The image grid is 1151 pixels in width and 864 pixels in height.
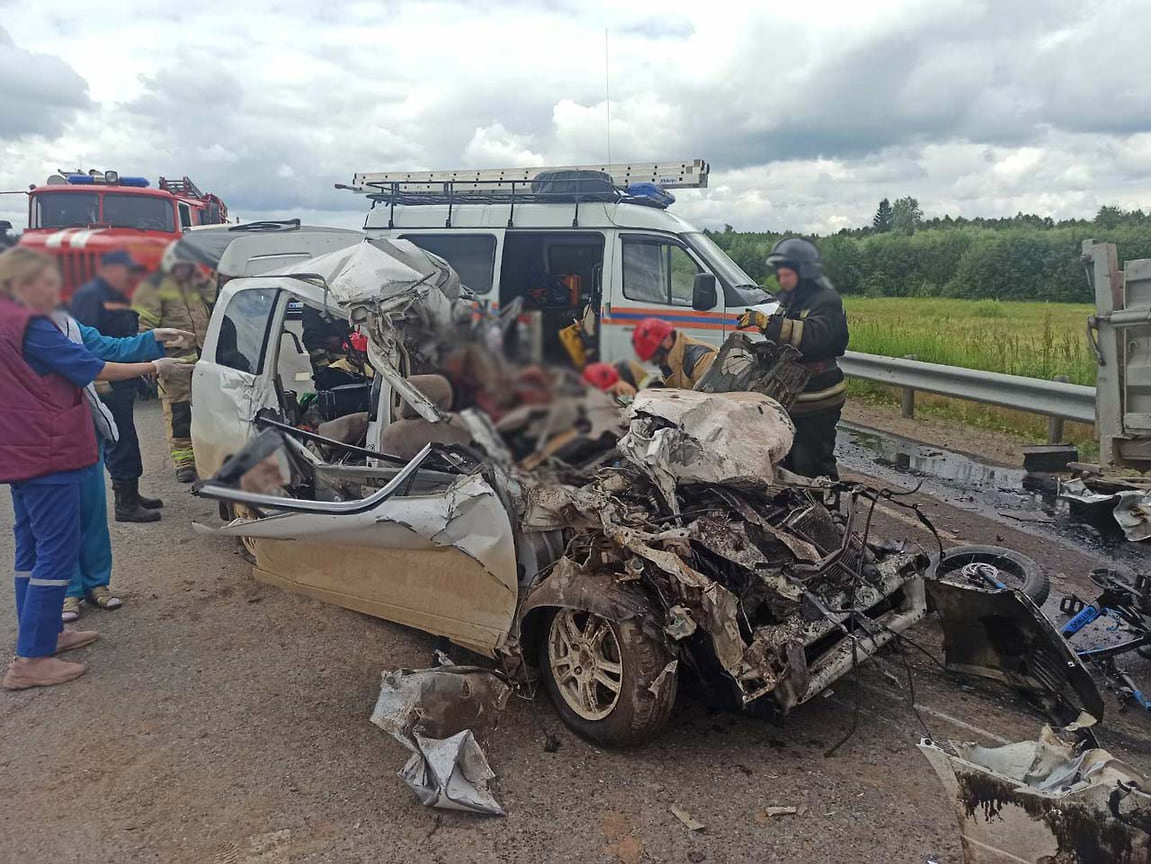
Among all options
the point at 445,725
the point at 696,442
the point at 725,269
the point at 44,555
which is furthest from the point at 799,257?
the point at 44,555

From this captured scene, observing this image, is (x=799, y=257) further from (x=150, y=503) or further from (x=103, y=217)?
(x=103, y=217)

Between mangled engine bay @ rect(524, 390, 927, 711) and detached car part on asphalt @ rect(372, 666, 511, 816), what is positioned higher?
mangled engine bay @ rect(524, 390, 927, 711)

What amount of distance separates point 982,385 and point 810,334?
4.48 meters

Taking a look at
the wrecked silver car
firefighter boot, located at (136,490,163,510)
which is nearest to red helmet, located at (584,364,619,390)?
the wrecked silver car

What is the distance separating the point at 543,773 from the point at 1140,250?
5.75 m

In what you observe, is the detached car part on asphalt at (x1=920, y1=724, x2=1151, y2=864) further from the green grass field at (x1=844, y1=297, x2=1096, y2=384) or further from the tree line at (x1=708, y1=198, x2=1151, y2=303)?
the green grass field at (x1=844, y1=297, x2=1096, y2=384)

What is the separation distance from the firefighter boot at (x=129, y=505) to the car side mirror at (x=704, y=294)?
4.39 m

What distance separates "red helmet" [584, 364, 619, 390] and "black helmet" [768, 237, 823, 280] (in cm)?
180

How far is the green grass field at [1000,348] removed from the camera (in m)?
7.35

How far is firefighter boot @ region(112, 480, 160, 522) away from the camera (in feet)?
20.8

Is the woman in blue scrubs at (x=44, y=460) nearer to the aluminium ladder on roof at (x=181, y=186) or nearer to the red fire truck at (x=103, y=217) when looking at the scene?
the red fire truck at (x=103, y=217)

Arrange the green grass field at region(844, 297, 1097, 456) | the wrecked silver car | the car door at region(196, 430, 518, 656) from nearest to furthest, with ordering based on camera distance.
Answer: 1. the wrecked silver car
2. the car door at region(196, 430, 518, 656)
3. the green grass field at region(844, 297, 1097, 456)

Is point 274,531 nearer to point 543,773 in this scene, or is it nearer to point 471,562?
point 471,562

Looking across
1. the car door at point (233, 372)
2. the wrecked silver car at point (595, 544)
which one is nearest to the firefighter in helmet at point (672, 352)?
the wrecked silver car at point (595, 544)
